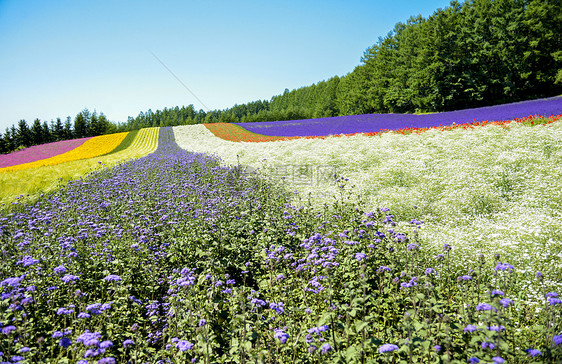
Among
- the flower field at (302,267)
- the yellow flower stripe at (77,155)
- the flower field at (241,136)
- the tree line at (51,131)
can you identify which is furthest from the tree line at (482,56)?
the tree line at (51,131)

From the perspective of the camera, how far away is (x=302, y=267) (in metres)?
4.38

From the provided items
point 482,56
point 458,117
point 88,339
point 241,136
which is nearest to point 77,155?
point 241,136

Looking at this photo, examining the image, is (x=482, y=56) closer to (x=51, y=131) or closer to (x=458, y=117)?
(x=458, y=117)

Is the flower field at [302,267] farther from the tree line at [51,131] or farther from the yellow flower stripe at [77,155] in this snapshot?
the tree line at [51,131]

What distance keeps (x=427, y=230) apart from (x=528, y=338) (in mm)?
3073

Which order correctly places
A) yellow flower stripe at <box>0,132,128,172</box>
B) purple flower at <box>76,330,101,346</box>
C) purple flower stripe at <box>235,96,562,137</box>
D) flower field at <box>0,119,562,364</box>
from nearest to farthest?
purple flower at <box>76,330,101,346</box> → flower field at <box>0,119,562,364</box> → purple flower stripe at <box>235,96,562,137</box> → yellow flower stripe at <box>0,132,128,172</box>

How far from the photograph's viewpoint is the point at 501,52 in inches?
1591

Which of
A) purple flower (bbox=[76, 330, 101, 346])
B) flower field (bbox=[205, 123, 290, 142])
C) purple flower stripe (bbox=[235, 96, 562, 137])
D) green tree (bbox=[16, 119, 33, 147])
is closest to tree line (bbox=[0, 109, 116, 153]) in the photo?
green tree (bbox=[16, 119, 33, 147])

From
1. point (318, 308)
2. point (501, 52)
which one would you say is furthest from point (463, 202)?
point (501, 52)

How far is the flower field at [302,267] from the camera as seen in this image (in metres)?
3.04

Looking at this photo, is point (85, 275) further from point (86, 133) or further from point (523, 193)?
point (86, 133)

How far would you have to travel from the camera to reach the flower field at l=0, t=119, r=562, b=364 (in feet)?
9.98

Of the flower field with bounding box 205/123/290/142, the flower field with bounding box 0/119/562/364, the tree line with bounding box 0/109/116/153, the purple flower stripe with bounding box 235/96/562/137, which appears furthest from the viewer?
the tree line with bounding box 0/109/116/153

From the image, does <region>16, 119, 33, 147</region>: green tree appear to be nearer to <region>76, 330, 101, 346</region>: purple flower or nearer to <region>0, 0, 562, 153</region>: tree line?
<region>0, 0, 562, 153</region>: tree line
